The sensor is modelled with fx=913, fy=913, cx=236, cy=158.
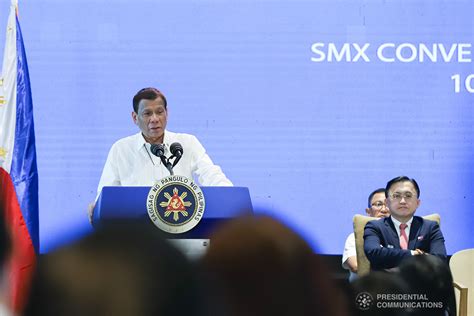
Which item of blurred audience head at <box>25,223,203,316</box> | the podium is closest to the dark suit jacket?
the podium

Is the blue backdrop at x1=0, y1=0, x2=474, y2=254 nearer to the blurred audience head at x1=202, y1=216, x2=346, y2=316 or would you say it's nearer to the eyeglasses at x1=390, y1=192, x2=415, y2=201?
the eyeglasses at x1=390, y1=192, x2=415, y2=201

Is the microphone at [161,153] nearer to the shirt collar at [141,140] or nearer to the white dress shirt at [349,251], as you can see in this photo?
the shirt collar at [141,140]

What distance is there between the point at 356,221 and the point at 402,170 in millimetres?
573

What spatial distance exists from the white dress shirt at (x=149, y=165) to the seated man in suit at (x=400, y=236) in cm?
99

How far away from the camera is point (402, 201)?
5617 millimetres

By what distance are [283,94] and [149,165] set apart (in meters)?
1.00

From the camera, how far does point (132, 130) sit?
583cm

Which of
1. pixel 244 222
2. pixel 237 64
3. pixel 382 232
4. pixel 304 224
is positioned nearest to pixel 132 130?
pixel 237 64

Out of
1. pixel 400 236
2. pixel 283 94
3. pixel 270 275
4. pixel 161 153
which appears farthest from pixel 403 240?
pixel 270 275

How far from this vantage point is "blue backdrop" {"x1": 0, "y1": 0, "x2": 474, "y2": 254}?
5.90m

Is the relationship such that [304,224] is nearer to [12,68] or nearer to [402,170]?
[402,170]

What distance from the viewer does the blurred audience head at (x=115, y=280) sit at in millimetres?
818

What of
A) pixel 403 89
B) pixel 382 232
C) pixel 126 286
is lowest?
pixel 382 232

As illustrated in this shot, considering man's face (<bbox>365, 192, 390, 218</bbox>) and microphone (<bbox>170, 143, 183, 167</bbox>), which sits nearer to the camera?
microphone (<bbox>170, 143, 183, 167</bbox>)
